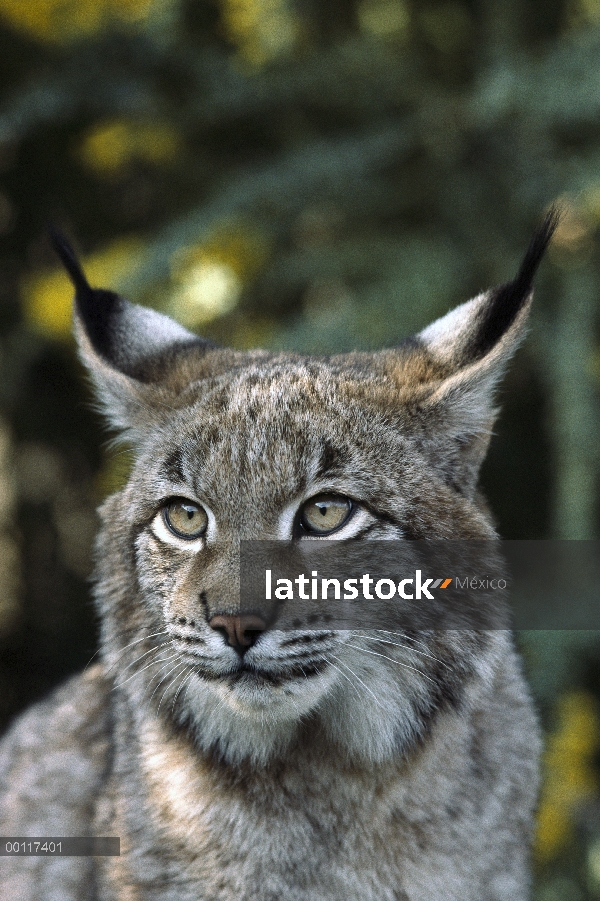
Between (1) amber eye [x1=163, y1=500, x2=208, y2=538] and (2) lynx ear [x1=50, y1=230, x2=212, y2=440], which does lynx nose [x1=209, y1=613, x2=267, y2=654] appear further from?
(2) lynx ear [x1=50, y1=230, x2=212, y2=440]

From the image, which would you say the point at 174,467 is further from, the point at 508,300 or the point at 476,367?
the point at 508,300

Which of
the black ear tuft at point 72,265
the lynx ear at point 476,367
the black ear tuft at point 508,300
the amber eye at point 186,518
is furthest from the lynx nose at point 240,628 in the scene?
the black ear tuft at point 72,265

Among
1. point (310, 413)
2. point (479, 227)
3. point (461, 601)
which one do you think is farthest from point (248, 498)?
point (479, 227)

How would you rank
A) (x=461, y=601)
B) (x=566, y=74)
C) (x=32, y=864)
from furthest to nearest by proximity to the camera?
(x=566, y=74) → (x=32, y=864) → (x=461, y=601)

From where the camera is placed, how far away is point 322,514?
2.19m

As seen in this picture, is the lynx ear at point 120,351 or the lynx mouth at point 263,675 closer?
the lynx mouth at point 263,675

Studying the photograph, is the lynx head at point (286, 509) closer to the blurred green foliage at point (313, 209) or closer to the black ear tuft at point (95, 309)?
the black ear tuft at point (95, 309)

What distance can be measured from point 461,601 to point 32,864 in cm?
150

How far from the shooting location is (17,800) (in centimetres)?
304

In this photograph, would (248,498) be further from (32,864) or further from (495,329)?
(32,864)

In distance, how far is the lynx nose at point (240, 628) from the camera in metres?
2.01

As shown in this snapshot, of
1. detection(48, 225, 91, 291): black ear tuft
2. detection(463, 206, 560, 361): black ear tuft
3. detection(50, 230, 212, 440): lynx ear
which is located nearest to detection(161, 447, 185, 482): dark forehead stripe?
detection(50, 230, 212, 440): lynx ear

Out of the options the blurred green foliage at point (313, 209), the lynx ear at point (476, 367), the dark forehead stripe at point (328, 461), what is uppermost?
the blurred green foliage at point (313, 209)

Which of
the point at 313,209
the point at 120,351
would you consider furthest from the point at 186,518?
the point at 313,209
